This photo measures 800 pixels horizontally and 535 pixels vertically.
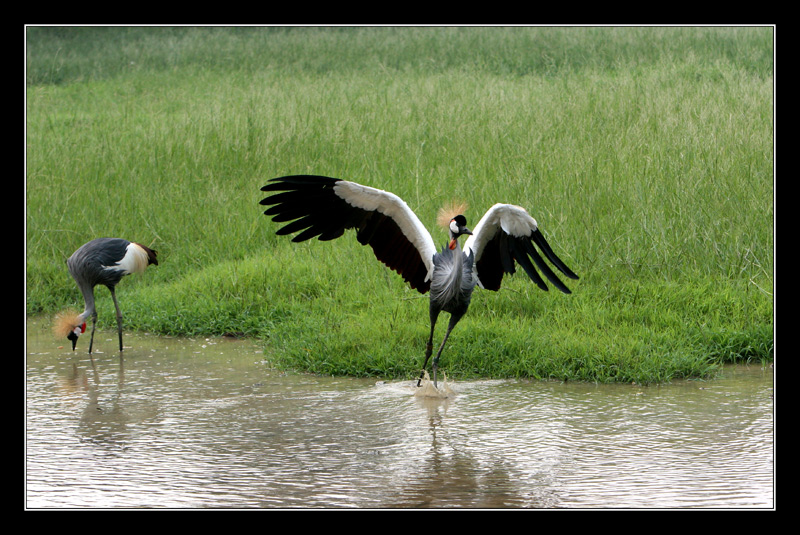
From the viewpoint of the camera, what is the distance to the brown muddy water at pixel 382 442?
394 cm

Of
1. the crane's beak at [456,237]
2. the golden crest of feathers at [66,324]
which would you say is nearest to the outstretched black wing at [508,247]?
the crane's beak at [456,237]

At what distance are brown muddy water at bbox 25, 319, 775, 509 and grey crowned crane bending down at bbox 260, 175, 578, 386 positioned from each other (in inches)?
25.5

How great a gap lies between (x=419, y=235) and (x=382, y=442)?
1509 millimetres

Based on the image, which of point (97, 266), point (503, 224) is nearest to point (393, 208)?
point (503, 224)

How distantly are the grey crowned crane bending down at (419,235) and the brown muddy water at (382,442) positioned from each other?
649mm

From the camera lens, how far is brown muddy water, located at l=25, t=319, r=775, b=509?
3.94m

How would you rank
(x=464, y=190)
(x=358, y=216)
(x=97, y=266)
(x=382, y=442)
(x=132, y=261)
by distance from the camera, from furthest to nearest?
(x=464, y=190), (x=132, y=261), (x=97, y=266), (x=358, y=216), (x=382, y=442)

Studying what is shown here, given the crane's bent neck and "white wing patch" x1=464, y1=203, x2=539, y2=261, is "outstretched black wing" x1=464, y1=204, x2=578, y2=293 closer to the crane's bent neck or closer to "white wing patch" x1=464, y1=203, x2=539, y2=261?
"white wing patch" x1=464, y1=203, x2=539, y2=261

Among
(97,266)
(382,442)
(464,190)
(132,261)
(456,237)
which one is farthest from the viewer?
(464,190)

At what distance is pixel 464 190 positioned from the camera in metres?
8.71

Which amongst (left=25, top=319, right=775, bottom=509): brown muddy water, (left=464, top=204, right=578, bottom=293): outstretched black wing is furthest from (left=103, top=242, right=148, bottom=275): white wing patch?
(left=464, top=204, right=578, bottom=293): outstretched black wing

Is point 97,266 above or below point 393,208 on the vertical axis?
below

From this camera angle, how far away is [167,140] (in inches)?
426

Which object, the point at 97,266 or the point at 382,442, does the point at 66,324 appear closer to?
the point at 97,266
